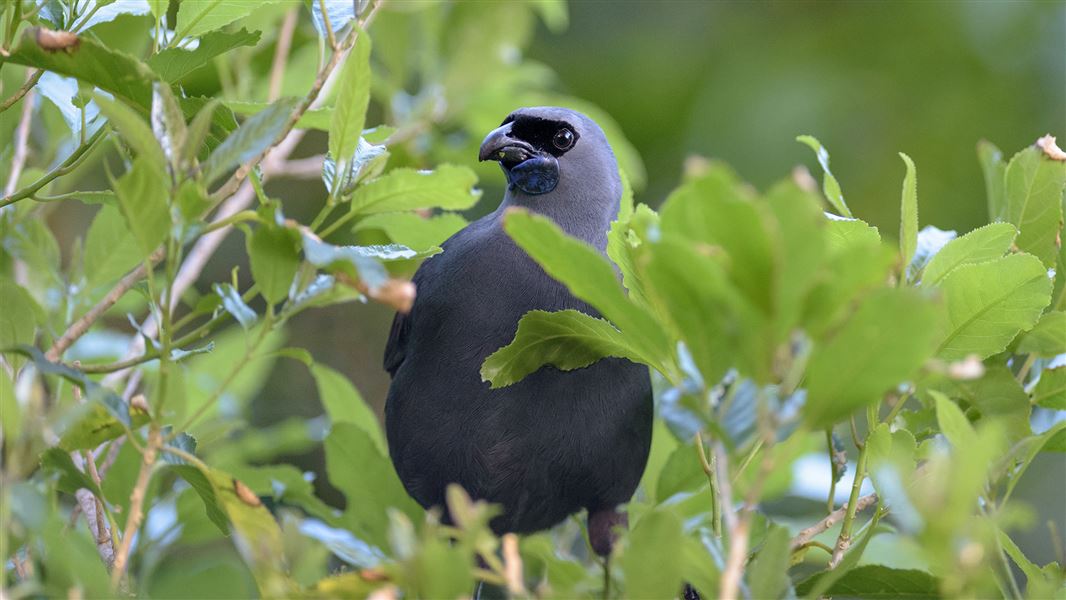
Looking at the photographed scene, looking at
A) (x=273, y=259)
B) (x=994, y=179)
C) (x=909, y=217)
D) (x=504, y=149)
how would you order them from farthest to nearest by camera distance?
(x=504, y=149) < (x=994, y=179) < (x=909, y=217) < (x=273, y=259)

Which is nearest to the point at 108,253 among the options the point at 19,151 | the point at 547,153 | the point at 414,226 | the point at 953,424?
the point at 19,151

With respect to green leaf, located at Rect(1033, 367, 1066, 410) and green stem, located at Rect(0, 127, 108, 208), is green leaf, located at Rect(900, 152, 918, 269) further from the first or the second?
green stem, located at Rect(0, 127, 108, 208)

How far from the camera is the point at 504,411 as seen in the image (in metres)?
2.22

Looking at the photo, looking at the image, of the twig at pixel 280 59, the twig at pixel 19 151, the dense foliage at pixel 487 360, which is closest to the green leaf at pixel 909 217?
the dense foliage at pixel 487 360

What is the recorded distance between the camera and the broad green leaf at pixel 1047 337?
5.29 feet

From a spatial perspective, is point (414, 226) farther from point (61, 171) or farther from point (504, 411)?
point (61, 171)

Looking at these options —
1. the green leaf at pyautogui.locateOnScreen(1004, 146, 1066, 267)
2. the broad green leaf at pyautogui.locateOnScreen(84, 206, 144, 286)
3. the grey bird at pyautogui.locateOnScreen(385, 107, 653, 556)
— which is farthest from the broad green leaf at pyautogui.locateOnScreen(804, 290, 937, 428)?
the broad green leaf at pyautogui.locateOnScreen(84, 206, 144, 286)

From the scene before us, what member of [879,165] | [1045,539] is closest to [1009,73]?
[879,165]

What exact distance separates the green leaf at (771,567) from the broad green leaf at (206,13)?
0.92 metres

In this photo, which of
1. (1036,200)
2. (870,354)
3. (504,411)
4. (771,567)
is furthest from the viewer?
(504,411)

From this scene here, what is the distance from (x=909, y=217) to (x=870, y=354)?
0.53 metres

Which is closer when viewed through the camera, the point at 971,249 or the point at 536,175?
the point at 971,249

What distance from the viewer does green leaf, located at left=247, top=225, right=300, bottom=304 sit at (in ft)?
4.14

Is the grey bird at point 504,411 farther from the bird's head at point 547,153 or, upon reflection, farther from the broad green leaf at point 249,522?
the broad green leaf at point 249,522
